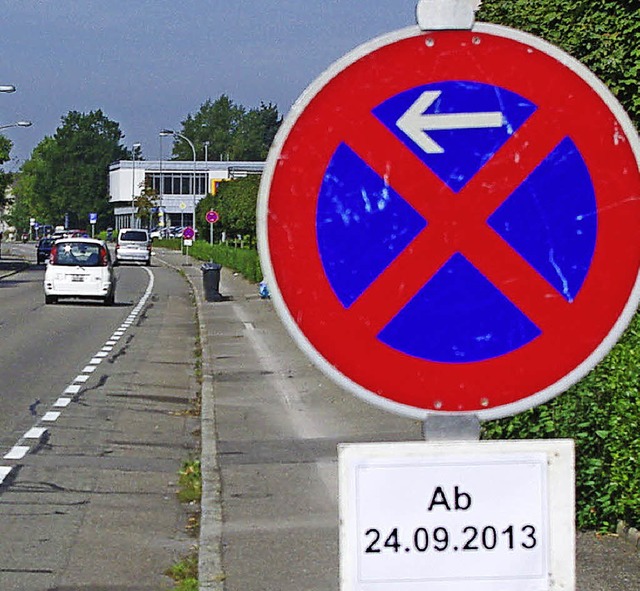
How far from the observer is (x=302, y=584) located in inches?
298

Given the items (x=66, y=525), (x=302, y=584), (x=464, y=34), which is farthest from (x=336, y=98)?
(x=66, y=525)

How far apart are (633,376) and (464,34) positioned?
5.27 m

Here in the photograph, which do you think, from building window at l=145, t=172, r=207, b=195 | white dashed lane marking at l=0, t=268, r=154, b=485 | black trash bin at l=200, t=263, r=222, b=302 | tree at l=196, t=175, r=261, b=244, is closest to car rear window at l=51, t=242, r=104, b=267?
black trash bin at l=200, t=263, r=222, b=302

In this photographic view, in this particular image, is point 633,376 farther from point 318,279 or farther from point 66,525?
point 318,279

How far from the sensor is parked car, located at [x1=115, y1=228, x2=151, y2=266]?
79312 millimetres

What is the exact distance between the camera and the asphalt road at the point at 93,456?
842cm

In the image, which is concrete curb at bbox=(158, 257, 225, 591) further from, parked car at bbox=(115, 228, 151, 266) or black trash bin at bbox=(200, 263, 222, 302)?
parked car at bbox=(115, 228, 151, 266)

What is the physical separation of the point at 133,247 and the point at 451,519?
77.4 meters

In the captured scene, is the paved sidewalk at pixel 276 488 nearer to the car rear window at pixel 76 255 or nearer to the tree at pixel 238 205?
the car rear window at pixel 76 255

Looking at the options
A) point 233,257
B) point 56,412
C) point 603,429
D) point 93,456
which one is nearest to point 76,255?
point 233,257

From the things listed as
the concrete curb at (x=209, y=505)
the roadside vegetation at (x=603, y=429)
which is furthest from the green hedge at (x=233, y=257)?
the roadside vegetation at (x=603, y=429)

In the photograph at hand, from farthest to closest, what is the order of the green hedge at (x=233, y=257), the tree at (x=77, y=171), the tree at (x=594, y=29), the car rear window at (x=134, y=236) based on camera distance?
the tree at (x=77, y=171) → the car rear window at (x=134, y=236) → the green hedge at (x=233, y=257) → the tree at (x=594, y=29)

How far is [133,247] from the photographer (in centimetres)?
7931

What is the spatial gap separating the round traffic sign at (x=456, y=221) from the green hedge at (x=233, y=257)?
30.0 metres
